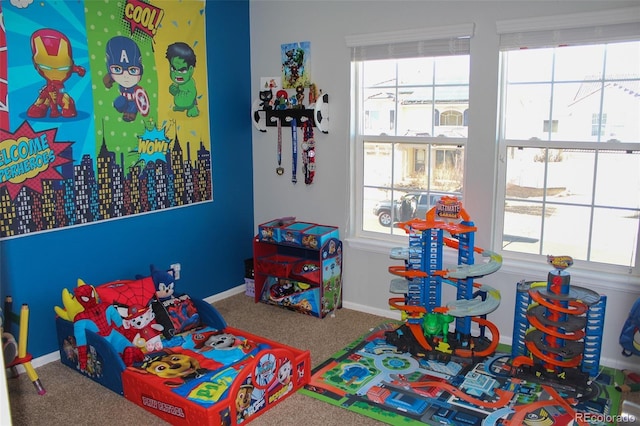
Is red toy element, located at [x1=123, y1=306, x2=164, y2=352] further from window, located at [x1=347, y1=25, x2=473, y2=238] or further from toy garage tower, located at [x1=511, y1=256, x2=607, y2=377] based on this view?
toy garage tower, located at [x1=511, y1=256, x2=607, y2=377]

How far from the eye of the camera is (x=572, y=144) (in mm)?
3223

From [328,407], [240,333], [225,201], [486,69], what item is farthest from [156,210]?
[486,69]

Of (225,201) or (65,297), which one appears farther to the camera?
(225,201)

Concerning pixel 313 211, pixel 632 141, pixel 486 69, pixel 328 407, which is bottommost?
pixel 328 407

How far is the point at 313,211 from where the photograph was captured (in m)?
4.32

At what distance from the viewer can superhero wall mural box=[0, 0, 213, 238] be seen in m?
3.03

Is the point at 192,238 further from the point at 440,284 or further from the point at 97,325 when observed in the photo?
the point at 440,284

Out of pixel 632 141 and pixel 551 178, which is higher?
pixel 632 141

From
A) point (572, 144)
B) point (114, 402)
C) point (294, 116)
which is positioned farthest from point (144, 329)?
point (572, 144)

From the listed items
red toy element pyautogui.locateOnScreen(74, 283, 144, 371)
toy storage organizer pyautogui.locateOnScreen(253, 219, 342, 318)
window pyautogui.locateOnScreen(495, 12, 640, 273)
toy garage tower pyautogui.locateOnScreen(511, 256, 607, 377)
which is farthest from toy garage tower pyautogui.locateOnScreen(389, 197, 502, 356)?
red toy element pyautogui.locateOnScreen(74, 283, 144, 371)

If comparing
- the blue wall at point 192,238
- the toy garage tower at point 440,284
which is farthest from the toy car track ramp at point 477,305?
the blue wall at point 192,238

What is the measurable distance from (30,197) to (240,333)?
1.46m

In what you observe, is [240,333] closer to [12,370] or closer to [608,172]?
[12,370]

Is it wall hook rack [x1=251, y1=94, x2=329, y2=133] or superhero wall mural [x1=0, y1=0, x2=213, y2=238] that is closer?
superhero wall mural [x1=0, y1=0, x2=213, y2=238]
